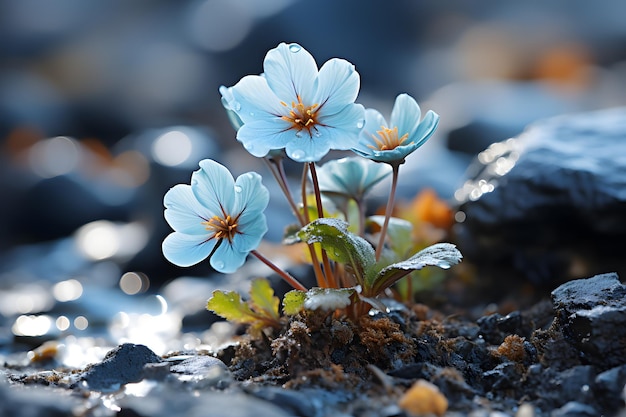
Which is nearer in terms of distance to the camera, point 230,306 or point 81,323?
point 230,306

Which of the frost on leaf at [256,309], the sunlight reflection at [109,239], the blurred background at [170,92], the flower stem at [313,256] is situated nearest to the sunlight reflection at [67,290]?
the blurred background at [170,92]

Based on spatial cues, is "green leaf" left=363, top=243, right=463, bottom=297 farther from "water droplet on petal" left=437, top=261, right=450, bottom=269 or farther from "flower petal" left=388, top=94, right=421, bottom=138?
"flower petal" left=388, top=94, right=421, bottom=138

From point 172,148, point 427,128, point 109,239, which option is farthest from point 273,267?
point 172,148

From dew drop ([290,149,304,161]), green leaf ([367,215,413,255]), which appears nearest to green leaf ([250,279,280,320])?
green leaf ([367,215,413,255])

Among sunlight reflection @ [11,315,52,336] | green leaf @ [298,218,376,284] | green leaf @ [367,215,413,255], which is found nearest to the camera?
green leaf @ [298,218,376,284]

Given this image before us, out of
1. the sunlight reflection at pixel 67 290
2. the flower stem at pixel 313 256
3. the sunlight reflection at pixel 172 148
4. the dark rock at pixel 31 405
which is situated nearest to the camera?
the dark rock at pixel 31 405

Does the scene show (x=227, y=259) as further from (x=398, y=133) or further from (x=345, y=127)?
(x=398, y=133)

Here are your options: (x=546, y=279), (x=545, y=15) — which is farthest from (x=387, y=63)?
(x=546, y=279)

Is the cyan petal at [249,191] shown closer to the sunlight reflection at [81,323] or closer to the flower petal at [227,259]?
the flower petal at [227,259]
